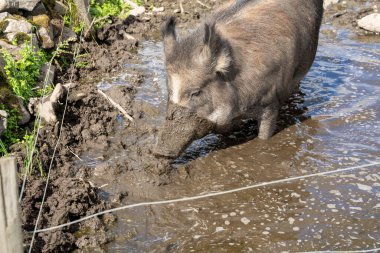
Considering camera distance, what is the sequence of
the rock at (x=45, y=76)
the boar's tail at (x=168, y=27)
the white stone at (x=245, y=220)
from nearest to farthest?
the white stone at (x=245, y=220) → the boar's tail at (x=168, y=27) → the rock at (x=45, y=76)

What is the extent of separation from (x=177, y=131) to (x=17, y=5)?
380 cm

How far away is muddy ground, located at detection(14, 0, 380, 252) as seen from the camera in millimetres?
4473

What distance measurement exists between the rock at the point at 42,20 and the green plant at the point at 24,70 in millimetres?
803

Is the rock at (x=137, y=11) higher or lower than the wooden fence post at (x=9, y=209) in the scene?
lower

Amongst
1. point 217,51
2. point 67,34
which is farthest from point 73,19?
point 217,51

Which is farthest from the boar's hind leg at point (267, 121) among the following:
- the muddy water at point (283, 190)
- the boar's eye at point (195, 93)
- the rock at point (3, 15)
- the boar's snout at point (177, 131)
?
the rock at point (3, 15)

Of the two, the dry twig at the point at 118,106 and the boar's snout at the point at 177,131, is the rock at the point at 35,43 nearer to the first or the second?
the dry twig at the point at 118,106

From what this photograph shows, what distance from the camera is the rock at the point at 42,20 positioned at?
25.4 feet

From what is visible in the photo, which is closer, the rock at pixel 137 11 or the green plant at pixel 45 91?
the green plant at pixel 45 91

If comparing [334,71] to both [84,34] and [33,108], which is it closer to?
[84,34]

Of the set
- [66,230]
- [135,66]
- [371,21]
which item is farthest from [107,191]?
[371,21]

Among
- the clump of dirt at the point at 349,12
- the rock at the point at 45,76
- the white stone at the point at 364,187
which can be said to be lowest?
the white stone at the point at 364,187

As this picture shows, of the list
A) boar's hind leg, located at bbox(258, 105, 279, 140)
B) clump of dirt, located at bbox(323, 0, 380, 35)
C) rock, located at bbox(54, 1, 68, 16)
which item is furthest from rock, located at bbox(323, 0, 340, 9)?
boar's hind leg, located at bbox(258, 105, 279, 140)

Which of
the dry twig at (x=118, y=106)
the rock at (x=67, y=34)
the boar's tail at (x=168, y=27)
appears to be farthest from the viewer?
the rock at (x=67, y=34)
